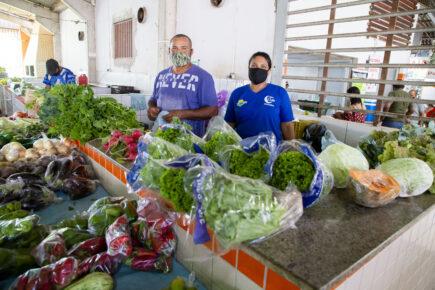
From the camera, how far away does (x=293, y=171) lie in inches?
41.7

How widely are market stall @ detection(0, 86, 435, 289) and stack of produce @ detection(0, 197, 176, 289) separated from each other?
0.04 m

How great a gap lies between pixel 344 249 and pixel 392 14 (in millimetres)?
3162

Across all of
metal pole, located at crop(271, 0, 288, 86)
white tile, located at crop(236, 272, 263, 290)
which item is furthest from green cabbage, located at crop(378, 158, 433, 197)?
metal pole, located at crop(271, 0, 288, 86)

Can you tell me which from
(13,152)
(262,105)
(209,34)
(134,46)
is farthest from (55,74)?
(262,105)

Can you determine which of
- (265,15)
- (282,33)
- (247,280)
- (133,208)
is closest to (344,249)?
(247,280)

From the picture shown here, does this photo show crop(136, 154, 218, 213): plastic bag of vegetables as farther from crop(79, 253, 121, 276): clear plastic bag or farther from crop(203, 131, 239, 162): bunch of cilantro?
crop(79, 253, 121, 276): clear plastic bag

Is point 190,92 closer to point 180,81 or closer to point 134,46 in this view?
point 180,81

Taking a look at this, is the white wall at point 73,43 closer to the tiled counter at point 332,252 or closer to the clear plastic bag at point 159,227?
the clear plastic bag at point 159,227

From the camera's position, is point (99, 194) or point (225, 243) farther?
point (99, 194)

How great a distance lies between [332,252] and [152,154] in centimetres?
82

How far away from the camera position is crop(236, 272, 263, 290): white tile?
1.04m

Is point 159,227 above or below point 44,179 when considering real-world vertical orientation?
above

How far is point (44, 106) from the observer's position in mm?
2902

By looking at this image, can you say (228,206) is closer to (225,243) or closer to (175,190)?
(225,243)
